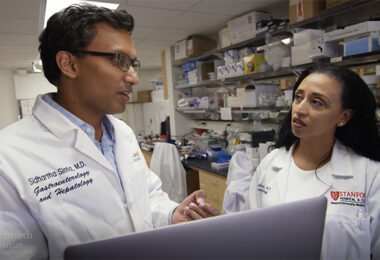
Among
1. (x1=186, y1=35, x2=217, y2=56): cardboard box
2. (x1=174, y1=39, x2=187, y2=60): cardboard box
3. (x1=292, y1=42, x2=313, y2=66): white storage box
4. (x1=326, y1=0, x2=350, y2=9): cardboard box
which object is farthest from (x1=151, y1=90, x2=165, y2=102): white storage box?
(x1=326, y1=0, x2=350, y2=9): cardboard box

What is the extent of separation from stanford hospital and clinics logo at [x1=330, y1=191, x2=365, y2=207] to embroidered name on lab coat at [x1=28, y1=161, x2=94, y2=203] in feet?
3.29

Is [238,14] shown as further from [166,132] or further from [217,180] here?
[166,132]

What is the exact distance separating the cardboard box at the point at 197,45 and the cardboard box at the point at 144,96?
2882 mm

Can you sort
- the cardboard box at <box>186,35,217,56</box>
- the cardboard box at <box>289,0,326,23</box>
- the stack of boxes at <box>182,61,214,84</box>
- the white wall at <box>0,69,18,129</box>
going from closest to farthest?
the cardboard box at <box>289,0,326,23</box>
the cardboard box at <box>186,35,217,56</box>
the stack of boxes at <box>182,61,214,84</box>
the white wall at <box>0,69,18,129</box>

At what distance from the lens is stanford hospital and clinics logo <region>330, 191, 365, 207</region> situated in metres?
1.05

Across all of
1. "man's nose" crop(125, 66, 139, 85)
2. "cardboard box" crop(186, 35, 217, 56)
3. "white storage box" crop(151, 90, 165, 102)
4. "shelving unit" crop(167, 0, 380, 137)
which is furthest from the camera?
"white storage box" crop(151, 90, 165, 102)

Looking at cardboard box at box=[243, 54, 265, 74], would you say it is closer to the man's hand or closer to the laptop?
the man's hand

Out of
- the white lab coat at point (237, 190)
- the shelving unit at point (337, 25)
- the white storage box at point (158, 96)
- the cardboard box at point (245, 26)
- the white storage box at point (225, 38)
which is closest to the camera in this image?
the white lab coat at point (237, 190)

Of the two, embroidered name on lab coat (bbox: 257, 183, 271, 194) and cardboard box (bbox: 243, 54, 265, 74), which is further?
cardboard box (bbox: 243, 54, 265, 74)

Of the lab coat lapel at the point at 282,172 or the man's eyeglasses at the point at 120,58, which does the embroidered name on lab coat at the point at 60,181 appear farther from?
the lab coat lapel at the point at 282,172

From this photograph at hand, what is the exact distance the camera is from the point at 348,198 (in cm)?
107

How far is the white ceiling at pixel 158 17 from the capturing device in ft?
8.16

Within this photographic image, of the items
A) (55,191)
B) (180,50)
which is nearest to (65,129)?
(55,191)

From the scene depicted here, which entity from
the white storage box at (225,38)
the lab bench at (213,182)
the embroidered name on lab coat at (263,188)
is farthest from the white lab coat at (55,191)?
the white storage box at (225,38)
